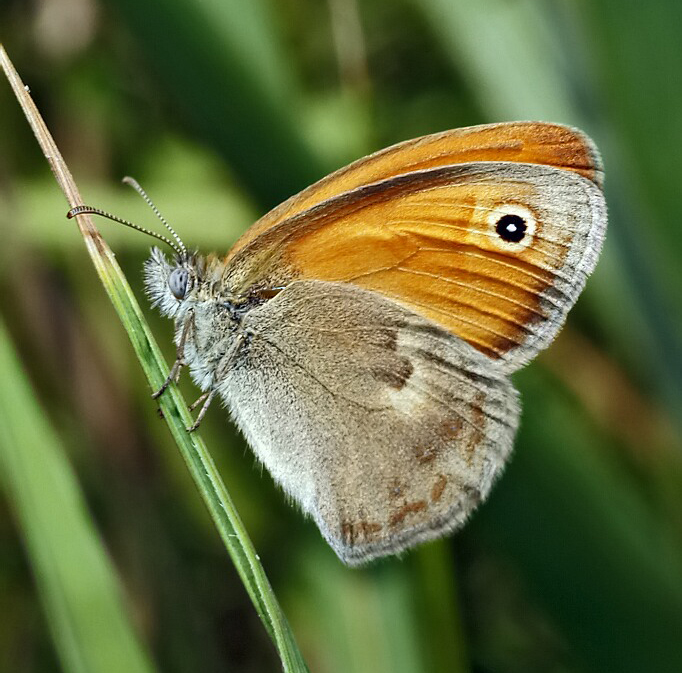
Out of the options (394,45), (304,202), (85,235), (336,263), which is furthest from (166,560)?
(394,45)

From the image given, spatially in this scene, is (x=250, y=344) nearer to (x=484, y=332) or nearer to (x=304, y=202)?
(x=304, y=202)

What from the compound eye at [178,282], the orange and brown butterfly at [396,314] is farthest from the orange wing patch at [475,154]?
the compound eye at [178,282]

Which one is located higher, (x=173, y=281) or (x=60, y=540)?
(x=173, y=281)

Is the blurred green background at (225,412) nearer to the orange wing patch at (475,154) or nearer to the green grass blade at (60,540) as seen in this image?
the green grass blade at (60,540)

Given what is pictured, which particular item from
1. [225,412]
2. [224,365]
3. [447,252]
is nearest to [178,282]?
[224,365]

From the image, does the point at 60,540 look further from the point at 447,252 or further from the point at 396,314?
the point at 447,252

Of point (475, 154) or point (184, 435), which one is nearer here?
point (184, 435)

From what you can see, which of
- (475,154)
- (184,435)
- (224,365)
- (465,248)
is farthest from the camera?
(224,365)

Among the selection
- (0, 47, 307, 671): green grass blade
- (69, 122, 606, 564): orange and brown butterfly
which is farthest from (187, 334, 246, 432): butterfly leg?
(0, 47, 307, 671): green grass blade
